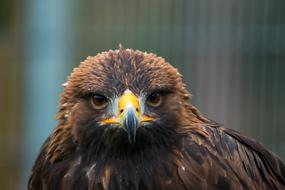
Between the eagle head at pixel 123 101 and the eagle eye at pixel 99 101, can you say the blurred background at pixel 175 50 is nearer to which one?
the eagle head at pixel 123 101

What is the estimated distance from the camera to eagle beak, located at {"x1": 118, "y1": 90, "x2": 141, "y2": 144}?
14.6 feet

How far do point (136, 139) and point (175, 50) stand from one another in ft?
12.0

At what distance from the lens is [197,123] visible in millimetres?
4930

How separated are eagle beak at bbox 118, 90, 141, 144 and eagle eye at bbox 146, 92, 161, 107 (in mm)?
92

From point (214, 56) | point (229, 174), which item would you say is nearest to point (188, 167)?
point (229, 174)

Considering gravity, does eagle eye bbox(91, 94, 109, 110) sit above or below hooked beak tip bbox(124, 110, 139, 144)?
above

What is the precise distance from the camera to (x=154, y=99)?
470 cm

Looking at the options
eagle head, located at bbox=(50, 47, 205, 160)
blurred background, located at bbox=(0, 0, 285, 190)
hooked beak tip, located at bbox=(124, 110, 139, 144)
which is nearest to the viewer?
hooked beak tip, located at bbox=(124, 110, 139, 144)

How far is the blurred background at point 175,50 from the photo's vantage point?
815cm

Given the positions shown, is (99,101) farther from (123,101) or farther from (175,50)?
(175,50)

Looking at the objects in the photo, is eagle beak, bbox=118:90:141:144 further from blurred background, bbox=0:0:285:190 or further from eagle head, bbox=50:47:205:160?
blurred background, bbox=0:0:285:190

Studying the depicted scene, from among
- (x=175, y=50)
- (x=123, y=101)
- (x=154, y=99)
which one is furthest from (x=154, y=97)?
(x=175, y=50)

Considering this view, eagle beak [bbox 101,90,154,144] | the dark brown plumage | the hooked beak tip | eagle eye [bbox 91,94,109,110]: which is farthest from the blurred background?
the hooked beak tip

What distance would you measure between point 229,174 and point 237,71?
12.0 ft
